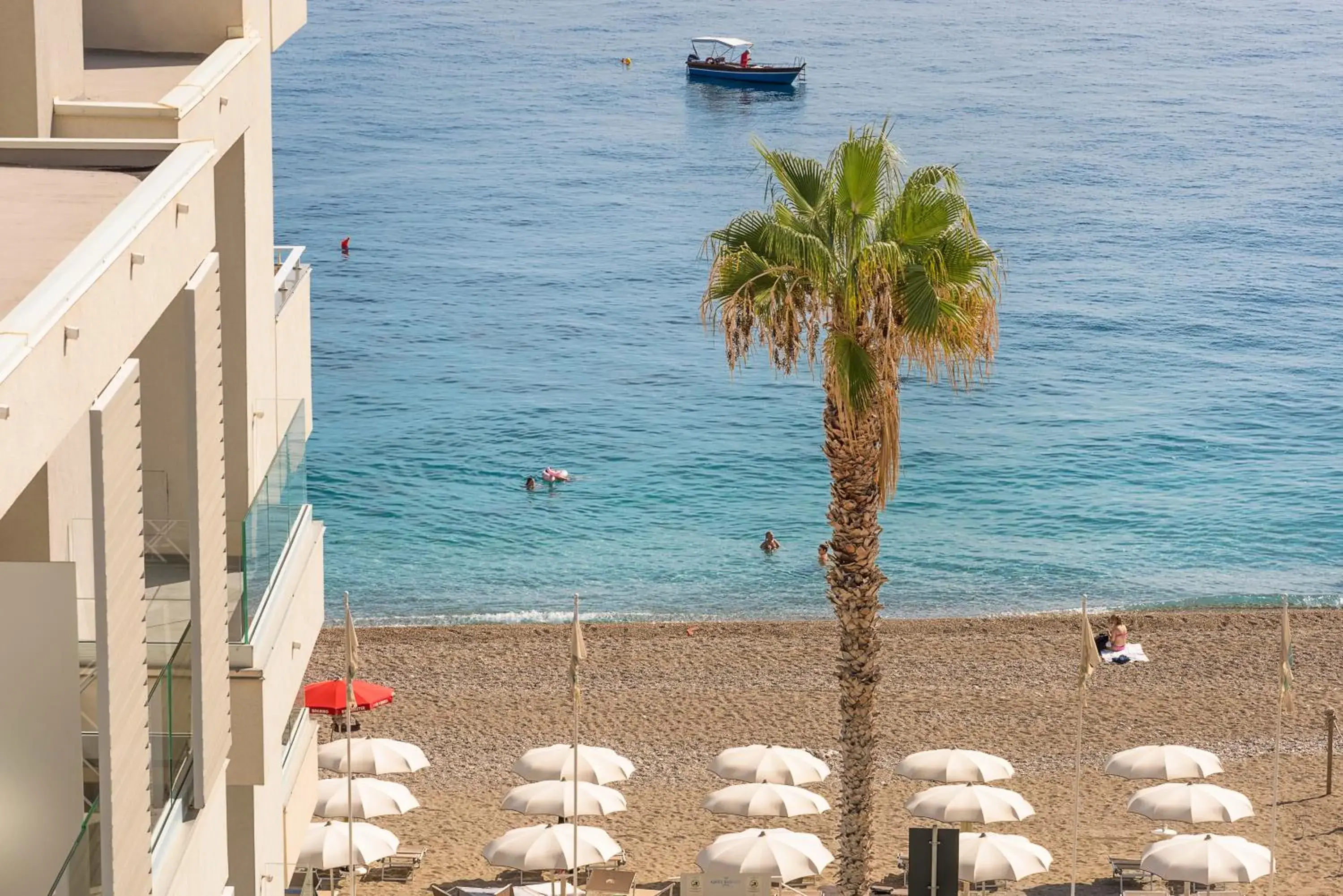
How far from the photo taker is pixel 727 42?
109000 millimetres

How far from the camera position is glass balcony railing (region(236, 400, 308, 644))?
11805mm

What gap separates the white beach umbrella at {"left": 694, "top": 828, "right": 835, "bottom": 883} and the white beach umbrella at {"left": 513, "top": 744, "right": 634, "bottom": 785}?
224 cm

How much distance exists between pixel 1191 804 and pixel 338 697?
11.5 meters

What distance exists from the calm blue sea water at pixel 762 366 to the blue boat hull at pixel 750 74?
1173mm

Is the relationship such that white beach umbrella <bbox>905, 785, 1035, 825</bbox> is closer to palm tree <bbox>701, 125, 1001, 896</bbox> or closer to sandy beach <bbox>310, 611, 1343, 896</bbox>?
sandy beach <bbox>310, 611, 1343, 896</bbox>

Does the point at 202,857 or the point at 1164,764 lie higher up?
the point at 1164,764

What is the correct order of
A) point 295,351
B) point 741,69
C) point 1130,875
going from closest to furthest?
1. point 295,351
2. point 1130,875
3. point 741,69

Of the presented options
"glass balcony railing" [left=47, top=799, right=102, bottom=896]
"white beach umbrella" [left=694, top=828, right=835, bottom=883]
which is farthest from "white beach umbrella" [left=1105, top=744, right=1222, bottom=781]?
"glass balcony railing" [left=47, top=799, right=102, bottom=896]

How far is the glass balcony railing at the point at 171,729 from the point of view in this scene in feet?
30.7

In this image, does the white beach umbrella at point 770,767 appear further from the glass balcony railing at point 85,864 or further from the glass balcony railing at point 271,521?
the glass balcony railing at point 85,864

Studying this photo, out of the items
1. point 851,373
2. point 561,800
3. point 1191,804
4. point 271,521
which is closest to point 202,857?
point 271,521

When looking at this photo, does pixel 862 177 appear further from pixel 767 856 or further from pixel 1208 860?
pixel 1208 860

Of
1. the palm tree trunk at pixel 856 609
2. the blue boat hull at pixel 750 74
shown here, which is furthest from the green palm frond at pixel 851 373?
the blue boat hull at pixel 750 74

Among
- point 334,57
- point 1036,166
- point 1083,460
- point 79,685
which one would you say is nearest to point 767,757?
point 79,685
